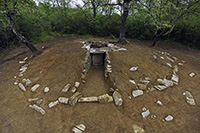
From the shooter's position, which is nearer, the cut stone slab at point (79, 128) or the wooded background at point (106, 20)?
the cut stone slab at point (79, 128)

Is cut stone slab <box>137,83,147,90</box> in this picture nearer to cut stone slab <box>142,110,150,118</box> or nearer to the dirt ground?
the dirt ground

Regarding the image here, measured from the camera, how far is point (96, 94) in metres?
4.71

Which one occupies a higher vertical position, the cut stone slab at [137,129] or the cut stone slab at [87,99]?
the cut stone slab at [87,99]

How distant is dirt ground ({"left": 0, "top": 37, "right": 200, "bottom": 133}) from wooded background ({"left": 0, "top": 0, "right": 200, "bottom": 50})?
277 cm

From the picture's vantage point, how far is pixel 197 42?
409 inches

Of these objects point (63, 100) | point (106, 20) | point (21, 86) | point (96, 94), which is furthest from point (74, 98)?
point (106, 20)

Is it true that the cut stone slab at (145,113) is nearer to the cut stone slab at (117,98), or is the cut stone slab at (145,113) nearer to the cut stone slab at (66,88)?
the cut stone slab at (117,98)

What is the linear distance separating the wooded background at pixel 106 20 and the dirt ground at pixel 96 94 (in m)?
2.77

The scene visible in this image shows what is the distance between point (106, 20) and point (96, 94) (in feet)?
33.1

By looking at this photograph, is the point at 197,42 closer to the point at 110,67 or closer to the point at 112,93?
the point at 110,67

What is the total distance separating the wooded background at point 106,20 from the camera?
6992 mm

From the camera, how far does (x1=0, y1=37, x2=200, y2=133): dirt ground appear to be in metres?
3.48

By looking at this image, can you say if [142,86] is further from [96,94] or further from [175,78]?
[175,78]

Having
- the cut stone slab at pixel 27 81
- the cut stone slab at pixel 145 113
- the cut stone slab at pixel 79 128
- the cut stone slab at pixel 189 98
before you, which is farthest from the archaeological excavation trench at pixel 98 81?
the cut stone slab at pixel 189 98
